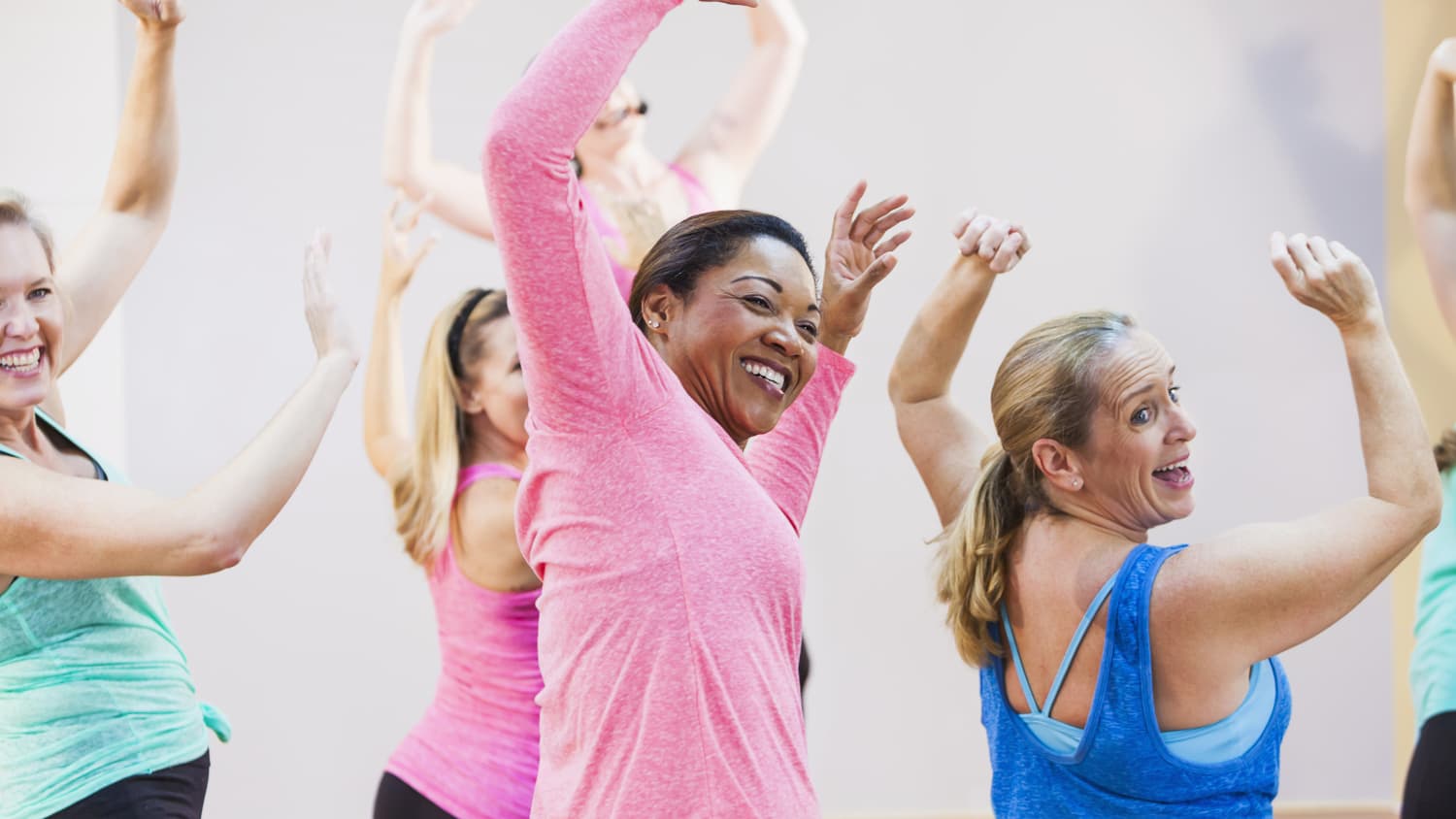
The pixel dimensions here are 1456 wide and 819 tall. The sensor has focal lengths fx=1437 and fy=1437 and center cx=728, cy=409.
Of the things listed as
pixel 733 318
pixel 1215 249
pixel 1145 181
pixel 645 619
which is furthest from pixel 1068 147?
pixel 645 619

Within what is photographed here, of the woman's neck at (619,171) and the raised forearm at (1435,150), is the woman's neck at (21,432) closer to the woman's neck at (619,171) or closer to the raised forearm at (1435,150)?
the woman's neck at (619,171)

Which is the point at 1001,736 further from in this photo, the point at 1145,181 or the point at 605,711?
the point at 1145,181

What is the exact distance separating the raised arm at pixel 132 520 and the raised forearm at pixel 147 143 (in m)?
0.60

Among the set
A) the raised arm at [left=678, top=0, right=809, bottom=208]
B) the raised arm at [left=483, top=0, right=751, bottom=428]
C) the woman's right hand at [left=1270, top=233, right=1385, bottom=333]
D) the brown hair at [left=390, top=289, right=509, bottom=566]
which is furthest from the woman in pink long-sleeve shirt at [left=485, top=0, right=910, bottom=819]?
the raised arm at [left=678, top=0, right=809, bottom=208]

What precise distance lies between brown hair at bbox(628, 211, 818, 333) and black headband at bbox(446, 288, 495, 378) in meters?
1.15

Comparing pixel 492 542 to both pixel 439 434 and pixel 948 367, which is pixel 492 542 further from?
pixel 948 367

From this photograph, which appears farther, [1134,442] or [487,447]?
[487,447]

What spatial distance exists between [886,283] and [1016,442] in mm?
2004

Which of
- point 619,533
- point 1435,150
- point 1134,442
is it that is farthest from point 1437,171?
point 619,533

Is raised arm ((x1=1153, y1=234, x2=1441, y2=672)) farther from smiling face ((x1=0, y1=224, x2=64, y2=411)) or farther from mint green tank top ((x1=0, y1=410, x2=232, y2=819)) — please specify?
smiling face ((x1=0, y1=224, x2=64, y2=411))

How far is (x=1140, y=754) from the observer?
1.62 m

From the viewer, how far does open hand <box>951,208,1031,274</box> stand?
188 cm

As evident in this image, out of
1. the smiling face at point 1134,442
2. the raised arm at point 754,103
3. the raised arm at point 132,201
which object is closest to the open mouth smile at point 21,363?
the raised arm at point 132,201

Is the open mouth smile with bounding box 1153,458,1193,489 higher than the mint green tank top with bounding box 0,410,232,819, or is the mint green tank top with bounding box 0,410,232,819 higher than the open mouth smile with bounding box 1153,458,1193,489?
the open mouth smile with bounding box 1153,458,1193,489
